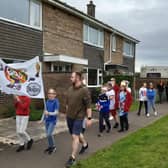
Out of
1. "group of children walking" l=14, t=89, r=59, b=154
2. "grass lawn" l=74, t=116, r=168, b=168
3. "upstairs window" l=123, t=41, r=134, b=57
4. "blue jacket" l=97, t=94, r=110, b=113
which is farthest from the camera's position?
"upstairs window" l=123, t=41, r=134, b=57

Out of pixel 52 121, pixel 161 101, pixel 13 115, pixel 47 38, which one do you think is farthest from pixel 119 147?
pixel 161 101

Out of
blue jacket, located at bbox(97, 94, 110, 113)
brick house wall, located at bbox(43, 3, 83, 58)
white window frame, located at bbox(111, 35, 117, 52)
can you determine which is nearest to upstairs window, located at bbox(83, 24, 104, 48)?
brick house wall, located at bbox(43, 3, 83, 58)

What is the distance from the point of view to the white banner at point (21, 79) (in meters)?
Result: 8.32

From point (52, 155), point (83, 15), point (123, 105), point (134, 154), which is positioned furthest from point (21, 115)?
point (83, 15)

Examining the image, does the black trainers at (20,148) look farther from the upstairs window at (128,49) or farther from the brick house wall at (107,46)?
the upstairs window at (128,49)

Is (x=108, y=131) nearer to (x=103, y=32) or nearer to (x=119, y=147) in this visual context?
(x=119, y=147)

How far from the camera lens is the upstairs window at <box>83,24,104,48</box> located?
23.8 meters

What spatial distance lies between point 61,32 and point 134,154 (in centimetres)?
1293

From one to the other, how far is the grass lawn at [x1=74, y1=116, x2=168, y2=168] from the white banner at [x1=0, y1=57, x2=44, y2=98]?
203 centimetres

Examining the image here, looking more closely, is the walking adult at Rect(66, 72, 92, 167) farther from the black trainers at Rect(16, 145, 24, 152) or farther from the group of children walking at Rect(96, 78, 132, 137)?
the group of children walking at Rect(96, 78, 132, 137)

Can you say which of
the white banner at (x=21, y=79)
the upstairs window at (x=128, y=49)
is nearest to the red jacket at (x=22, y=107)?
the white banner at (x=21, y=79)

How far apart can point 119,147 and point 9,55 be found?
8000 millimetres

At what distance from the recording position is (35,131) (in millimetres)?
11078

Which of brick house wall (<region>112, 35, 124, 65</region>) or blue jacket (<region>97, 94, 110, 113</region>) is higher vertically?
brick house wall (<region>112, 35, 124, 65</region>)
